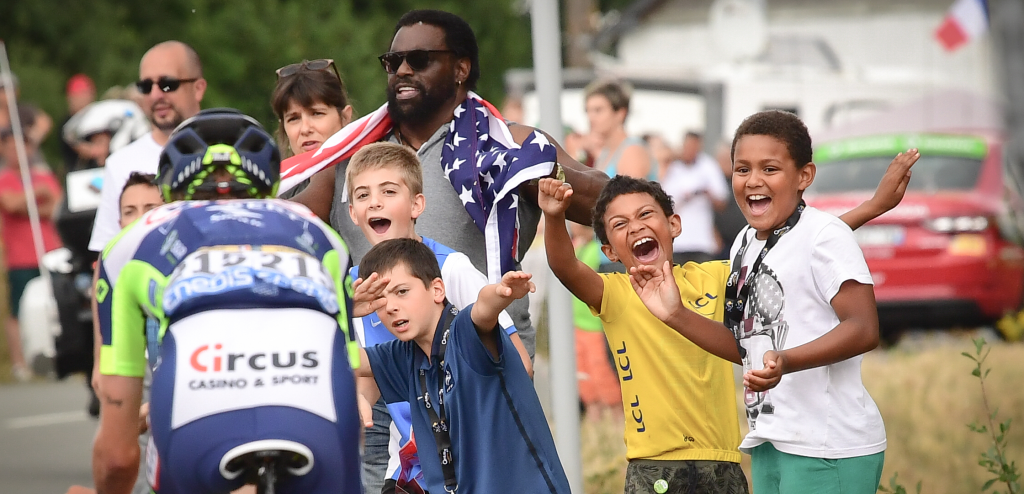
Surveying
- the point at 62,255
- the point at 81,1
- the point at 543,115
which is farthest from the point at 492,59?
the point at 543,115

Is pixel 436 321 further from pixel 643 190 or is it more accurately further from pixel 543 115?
pixel 543 115

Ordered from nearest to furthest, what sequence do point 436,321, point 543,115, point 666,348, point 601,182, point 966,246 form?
point 436,321 → point 666,348 → point 601,182 → point 543,115 → point 966,246

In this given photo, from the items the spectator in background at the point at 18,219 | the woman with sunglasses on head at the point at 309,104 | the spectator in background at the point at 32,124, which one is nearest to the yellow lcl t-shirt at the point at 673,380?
the woman with sunglasses on head at the point at 309,104

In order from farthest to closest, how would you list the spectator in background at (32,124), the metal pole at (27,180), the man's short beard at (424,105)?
the spectator in background at (32,124) < the metal pole at (27,180) < the man's short beard at (424,105)

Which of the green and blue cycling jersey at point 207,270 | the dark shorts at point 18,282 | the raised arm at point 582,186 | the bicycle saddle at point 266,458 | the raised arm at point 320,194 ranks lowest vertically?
the bicycle saddle at point 266,458

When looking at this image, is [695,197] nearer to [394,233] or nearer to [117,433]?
[394,233]

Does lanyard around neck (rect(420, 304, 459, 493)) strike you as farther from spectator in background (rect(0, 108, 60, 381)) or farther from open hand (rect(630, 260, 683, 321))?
spectator in background (rect(0, 108, 60, 381))

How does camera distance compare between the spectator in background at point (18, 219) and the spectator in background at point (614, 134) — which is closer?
the spectator in background at point (614, 134)

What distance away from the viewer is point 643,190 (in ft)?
16.1

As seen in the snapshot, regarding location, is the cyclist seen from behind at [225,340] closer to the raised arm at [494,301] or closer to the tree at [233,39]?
the raised arm at [494,301]

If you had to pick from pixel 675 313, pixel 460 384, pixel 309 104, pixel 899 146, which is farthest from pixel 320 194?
pixel 899 146

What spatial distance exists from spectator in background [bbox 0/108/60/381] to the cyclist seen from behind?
10104mm

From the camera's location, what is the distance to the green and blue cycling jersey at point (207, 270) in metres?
3.35

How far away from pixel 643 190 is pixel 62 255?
6.10 meters
